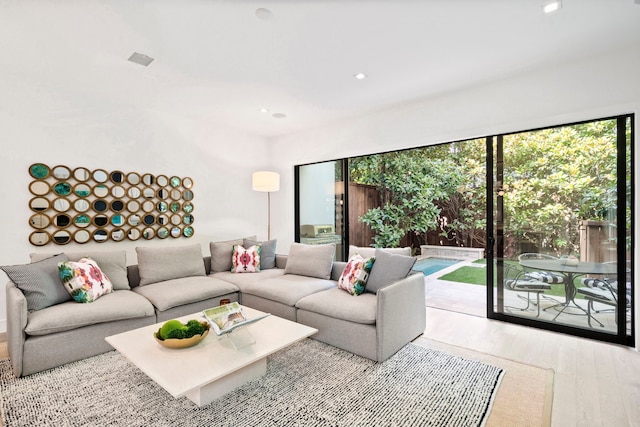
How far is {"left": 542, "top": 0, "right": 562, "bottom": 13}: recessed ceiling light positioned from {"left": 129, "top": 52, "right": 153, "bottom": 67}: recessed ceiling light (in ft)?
10.0

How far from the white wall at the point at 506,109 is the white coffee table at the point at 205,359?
2.77 metres

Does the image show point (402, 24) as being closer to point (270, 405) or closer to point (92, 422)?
point (270, 405)

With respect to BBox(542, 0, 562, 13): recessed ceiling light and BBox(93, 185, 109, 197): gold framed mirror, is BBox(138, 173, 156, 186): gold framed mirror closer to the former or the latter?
BBox(93, 185, 109, 197): gold framed mirror

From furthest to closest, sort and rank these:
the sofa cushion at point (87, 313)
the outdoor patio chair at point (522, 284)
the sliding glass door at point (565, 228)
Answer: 1. the outdoor patio chair at point (522, 284)
2. the sliding glass door at point (565, 228)
3. the sofa cushion at point (87, 313)

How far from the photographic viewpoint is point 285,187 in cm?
547

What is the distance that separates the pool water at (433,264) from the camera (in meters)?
5.40

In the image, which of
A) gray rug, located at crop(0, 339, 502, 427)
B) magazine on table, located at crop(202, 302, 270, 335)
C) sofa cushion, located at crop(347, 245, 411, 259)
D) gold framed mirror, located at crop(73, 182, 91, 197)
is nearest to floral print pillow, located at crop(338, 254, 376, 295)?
sofa cushion, located at crop(347, 245, 411, 259)

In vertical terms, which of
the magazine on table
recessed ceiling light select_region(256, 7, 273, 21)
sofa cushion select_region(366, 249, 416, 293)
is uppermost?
recessed ceiling light select_region(256, 7, 273, 21)

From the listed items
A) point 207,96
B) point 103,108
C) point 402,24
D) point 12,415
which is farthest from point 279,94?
point 12,415

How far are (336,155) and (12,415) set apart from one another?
4097 millimetres

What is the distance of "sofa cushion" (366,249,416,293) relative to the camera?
291 centimetres

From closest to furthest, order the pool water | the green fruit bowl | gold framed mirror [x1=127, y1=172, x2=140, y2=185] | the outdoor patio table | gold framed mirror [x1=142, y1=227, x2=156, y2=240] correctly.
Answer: the green fruit bowl
the outdoor patio table
gold framed mirror [x1=127, y1=172, x2=140, y2=185]
gold framed mirror [x1=142, y1=227, x2=156, y2=240]
the pool water

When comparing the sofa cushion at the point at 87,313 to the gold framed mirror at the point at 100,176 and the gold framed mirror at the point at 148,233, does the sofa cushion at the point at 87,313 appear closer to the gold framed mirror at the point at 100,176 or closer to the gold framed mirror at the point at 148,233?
the gold framed mirror at the point at 148,233

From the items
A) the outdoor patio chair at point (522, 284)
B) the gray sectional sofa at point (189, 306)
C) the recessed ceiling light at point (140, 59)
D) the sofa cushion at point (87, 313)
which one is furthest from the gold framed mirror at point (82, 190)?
the outdoor patio chair at point (522, 284)
